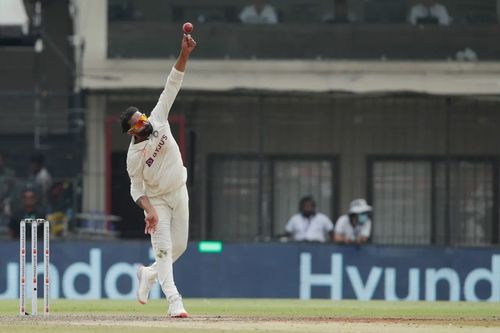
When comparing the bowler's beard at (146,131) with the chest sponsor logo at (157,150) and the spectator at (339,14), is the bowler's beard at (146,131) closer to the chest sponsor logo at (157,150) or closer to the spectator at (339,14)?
the chest sponsor logo at (157,150)

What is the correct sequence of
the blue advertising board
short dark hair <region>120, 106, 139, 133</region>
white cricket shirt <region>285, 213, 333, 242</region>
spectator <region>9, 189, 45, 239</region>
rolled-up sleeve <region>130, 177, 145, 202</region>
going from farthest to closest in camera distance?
spectator <region>9, 189, 45, 239</region>
white cricket shirt <region>285, 213, 333, 242</region>
the blue advertising board
rolled-up sleeve <region>130, 177, 145, 202</region>
short dark hair <region>120, 106, 139, 133</region>

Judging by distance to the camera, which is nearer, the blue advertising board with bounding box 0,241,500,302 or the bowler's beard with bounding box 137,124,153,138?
the bowler's beard with bounding box 137,124,153,138

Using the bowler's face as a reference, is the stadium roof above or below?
above

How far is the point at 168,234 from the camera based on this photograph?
12.8m

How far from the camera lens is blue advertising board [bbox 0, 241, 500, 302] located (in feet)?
68.3

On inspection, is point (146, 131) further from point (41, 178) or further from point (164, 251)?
point (41, 178)

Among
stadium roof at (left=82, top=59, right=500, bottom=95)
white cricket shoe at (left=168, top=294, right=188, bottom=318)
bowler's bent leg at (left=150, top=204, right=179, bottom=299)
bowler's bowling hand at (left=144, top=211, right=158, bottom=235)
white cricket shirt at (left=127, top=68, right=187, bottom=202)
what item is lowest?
white cricket shoe at (left=168, top=294, right=188, bottom=318)

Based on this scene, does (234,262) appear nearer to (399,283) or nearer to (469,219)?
(399,283)

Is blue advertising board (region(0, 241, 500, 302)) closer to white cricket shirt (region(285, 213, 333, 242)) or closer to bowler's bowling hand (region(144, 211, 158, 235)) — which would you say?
white cricket shirt (region(285, 213, 333, 242))

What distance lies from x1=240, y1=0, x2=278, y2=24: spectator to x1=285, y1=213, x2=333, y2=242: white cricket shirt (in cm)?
335

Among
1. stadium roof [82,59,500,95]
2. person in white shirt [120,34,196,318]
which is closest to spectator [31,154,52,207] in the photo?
stadium roof [82,59,500,95]

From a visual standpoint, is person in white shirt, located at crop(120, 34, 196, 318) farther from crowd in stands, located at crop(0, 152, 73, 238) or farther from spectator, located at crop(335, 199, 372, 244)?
crowd in stands, located at crop(0, 152, 73, 238)

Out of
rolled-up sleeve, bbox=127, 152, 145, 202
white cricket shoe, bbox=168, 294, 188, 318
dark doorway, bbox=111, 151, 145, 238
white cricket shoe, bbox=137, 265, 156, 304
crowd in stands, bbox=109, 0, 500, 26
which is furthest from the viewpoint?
crowd in stands, bbox=109, 0, 500, 26

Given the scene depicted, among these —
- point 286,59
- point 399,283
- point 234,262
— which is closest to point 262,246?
point 234,262
